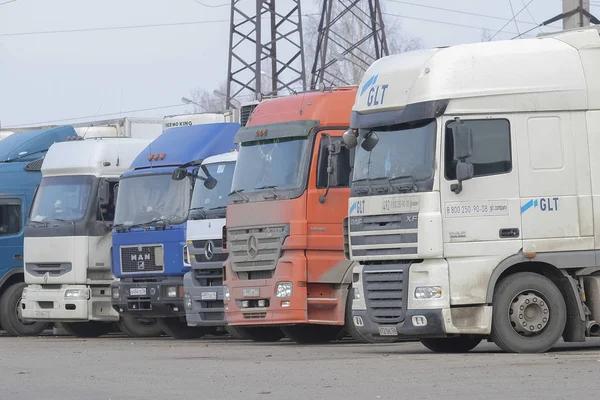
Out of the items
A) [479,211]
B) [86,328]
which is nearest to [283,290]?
[479,211]

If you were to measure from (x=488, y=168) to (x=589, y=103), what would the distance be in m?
1.48

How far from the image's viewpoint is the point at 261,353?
59.3 ft

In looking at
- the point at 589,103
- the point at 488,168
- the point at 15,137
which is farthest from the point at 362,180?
the point at 15,137

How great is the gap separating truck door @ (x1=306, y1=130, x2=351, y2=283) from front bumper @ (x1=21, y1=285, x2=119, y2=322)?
6.68 m

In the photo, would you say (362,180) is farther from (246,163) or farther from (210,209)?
(210,209)

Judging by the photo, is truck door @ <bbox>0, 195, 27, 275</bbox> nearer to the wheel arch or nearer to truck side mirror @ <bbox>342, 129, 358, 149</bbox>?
truck side mirror @ <bbox>342, 129, 358, 149</bbox>

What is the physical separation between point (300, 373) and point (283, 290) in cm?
547

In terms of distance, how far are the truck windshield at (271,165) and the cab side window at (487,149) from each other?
3.87 metres

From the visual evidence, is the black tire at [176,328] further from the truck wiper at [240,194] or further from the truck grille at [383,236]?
the truck grille at [383,236]

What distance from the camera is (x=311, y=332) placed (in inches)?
827

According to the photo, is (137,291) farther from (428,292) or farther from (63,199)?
(428,292)

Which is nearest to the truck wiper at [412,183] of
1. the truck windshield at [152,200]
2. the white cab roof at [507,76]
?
the white cab roof at [507,76]

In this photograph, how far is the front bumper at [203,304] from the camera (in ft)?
70.4

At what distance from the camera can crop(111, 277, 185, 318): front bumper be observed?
22.8m
